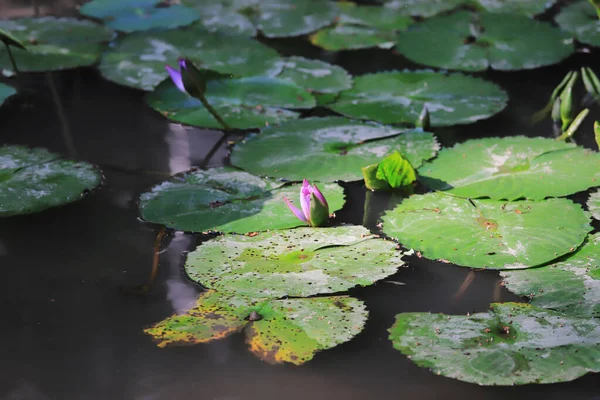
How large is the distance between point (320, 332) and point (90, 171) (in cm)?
114

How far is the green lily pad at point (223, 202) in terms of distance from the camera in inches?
80.2

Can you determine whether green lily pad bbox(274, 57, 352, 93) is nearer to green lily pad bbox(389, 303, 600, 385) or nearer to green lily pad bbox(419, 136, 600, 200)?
green lily pad bbox(419, 136, 600, 200)

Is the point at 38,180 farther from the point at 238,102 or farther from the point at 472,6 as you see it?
the point at 472,6

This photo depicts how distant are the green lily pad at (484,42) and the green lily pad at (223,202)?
1.29m

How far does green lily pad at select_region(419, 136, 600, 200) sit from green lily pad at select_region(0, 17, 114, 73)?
1.83m

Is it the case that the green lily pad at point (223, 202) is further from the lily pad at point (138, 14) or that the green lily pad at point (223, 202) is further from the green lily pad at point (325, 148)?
the lily pad at point (138, 14)

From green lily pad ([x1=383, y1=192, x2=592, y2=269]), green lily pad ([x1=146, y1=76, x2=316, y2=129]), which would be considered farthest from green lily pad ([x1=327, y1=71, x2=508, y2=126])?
green lily pad ([x1=383, y1=192, x2=592, y2=269])

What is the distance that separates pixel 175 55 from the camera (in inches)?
127

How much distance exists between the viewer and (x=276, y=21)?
147 inches

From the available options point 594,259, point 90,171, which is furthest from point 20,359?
point 594,259

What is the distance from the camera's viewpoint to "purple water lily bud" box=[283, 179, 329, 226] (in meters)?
1.97

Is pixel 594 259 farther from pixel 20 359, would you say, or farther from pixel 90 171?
pixel 90 171

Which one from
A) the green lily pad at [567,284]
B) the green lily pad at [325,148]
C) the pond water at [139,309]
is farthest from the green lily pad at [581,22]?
the green lily pad at [567,284]

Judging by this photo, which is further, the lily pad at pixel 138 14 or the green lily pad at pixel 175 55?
the lily pad at pixel 138 14
